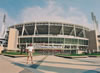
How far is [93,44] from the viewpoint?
45.8m

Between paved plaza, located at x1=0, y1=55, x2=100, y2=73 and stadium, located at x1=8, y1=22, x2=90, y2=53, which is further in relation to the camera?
stadium, located at x1=8, y1=22, x2=90, y2=53

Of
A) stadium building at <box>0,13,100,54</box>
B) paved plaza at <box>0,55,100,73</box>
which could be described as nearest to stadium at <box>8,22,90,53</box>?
stadium building at <box>0,13,100,54</box>

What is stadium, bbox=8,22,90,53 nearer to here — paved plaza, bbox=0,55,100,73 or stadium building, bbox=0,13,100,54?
stadium building, bbox=0,13,100,54

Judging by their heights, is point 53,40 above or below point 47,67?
above

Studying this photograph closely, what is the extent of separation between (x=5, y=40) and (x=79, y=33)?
46.3m

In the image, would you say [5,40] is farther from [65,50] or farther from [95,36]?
[95,36]

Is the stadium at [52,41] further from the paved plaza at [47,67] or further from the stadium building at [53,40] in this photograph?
the paved plaza at [47,67]

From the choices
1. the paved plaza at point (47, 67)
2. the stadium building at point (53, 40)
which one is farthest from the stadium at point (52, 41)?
the paved plaza at point (47, 67)

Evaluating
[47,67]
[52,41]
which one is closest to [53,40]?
[52,41]

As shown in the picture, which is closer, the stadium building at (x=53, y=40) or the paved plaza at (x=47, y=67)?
the paved plaza at (x=47, y=67)

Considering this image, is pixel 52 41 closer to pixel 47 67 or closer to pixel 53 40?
pixel 53 40

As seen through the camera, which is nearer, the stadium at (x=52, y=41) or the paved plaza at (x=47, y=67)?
the paved plaza at (x=47, y=67)

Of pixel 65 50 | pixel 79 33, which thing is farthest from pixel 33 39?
pixel 79 33

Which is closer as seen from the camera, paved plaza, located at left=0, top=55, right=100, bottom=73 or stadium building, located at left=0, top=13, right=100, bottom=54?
paved plaza, located at left=0, top=55, right=100, bottom=73
